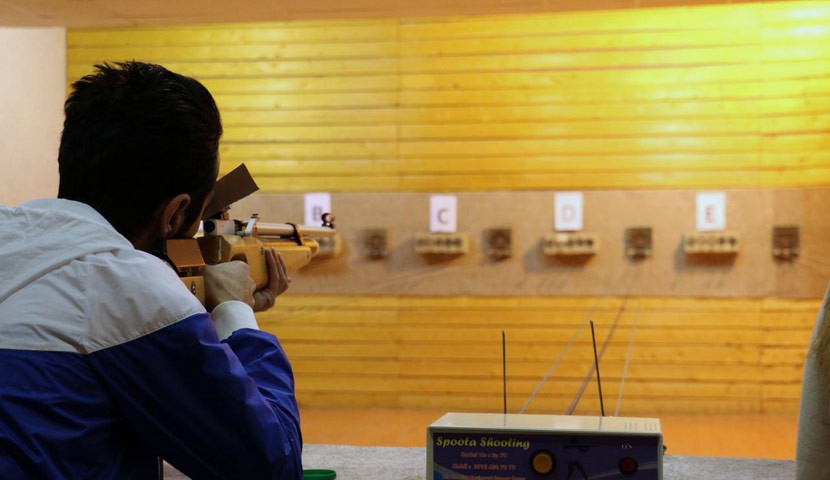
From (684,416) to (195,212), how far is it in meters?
3.88

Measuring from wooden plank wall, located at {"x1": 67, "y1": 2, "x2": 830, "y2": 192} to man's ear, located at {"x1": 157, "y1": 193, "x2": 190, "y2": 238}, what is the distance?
12.0 ft

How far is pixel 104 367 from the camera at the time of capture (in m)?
0.83

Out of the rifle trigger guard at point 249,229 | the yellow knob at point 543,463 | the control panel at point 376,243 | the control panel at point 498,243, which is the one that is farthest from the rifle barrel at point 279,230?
the control panel at point 498,243

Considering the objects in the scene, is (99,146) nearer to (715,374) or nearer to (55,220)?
(55,220)

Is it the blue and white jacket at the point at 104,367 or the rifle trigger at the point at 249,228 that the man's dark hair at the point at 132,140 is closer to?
the blue and white jacket at the point at 104,367

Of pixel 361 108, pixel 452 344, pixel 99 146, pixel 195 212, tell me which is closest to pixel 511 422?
pixel 195 212

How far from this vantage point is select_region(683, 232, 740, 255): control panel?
4.43 meters

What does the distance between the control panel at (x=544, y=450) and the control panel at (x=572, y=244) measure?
2952 mm

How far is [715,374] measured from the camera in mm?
4422

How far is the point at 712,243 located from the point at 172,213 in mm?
3926

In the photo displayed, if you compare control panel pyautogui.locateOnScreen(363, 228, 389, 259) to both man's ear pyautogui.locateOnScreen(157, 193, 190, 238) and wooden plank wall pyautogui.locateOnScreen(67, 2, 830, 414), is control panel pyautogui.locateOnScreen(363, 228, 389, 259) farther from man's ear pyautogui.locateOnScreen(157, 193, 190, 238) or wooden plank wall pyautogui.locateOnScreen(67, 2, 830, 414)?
man's ear pyautogui.locateOnScreen(157, 193, 190, 238)

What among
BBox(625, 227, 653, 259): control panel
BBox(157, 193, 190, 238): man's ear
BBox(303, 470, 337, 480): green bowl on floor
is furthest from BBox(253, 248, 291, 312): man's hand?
BBox(625, 227, 653, 259): control panel

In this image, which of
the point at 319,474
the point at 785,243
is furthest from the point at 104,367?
the point at 785,243

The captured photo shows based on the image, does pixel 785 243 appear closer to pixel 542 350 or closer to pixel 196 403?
pixel 542 350
